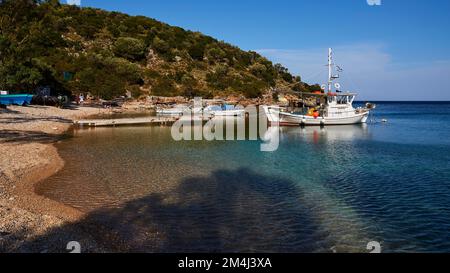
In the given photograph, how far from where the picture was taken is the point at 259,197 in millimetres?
14633

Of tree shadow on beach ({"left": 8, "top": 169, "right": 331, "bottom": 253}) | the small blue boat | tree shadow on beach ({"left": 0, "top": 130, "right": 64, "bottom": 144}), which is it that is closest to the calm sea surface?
tree shadow on beach ({"left": 8, "top": 169, "right": 331, "bottom": 253})

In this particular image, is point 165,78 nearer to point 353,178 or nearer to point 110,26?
point 110,26

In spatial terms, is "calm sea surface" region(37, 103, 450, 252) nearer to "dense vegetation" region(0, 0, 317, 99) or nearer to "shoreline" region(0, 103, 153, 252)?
"shoreline" region(0, 103, 153, 252)

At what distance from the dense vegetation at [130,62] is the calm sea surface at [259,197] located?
1498 inches

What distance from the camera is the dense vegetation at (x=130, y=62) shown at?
236ft

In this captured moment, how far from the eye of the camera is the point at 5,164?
17.6 metres

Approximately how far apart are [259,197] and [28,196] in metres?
8.70

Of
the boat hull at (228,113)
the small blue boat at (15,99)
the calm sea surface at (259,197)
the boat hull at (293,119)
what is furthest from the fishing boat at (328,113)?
the small blue boat at (15,99)

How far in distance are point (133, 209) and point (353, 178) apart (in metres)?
11.1

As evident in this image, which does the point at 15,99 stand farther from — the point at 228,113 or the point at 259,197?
the point at 259,197

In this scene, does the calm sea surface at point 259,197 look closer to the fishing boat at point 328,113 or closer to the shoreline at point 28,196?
the shoreline at point 28,196

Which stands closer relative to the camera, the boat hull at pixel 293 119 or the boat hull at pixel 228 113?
the boat hull at pixel 293 119

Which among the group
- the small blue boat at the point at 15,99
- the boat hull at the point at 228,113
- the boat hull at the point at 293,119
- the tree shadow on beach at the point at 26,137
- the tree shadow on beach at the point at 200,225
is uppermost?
the small blue boat at the point at 15,99

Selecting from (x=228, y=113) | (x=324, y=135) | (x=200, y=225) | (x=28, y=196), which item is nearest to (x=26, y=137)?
(x=28, y=196)
